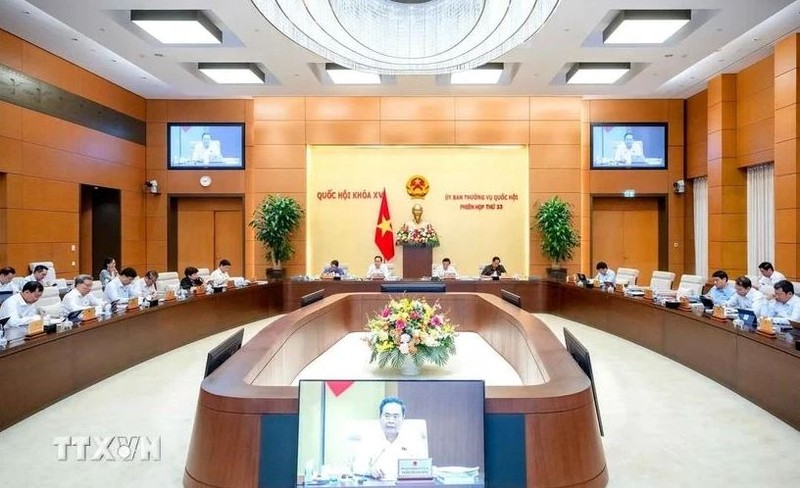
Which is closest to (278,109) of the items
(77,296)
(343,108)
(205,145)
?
(343,108)

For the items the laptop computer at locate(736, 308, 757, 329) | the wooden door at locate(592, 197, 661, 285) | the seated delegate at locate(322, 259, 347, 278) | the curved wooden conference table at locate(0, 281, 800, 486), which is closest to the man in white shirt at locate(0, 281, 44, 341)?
the curved wooden conference table at locate(0, 281, 800, 486)

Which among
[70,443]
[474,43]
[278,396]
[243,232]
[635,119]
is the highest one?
[635,119]

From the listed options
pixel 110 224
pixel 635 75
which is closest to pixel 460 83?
pixel 635 75

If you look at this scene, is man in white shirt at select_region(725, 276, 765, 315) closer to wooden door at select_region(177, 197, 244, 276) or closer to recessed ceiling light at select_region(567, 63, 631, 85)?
recessed ceiling light at select_region(567, 63, 631, 85)

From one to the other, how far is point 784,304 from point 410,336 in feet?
12.5

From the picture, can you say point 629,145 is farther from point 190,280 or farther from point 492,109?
point 190,280

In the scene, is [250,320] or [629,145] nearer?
[250,320]

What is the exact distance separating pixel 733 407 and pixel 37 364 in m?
5.62

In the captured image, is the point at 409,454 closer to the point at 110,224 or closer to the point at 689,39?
the point at 689,39

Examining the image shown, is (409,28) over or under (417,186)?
over

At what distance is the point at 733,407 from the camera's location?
4219 millimetres

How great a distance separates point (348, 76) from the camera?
915cm

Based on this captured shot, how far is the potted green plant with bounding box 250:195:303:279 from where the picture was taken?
10469mm

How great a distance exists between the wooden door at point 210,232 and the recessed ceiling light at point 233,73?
2962 millimetres
